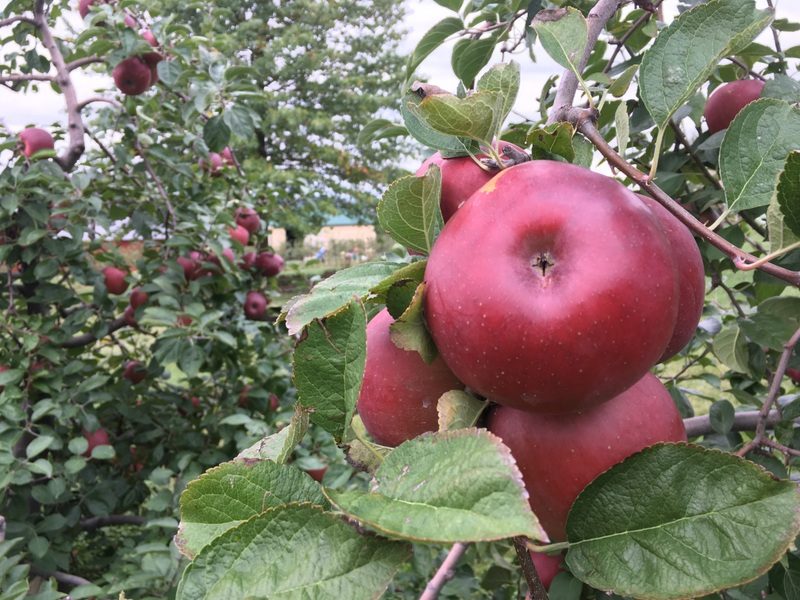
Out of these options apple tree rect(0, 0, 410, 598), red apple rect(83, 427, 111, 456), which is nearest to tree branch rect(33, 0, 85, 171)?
apple tree rect(0, 0, 410, 598)

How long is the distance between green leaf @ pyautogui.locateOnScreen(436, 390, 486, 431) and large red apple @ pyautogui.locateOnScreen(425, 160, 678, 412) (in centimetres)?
2

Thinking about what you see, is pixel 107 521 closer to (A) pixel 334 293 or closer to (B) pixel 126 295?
(B) pixel 126 295

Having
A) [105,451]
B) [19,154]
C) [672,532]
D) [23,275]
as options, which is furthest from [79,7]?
[672,532]

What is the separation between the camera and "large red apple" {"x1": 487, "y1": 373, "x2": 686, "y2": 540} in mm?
398

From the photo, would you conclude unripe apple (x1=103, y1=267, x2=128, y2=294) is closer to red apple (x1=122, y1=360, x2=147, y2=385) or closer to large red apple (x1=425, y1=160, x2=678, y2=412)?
red apple (x1=122, y1=360, x2=147, y2=385)

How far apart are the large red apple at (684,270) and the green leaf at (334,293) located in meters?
0.18

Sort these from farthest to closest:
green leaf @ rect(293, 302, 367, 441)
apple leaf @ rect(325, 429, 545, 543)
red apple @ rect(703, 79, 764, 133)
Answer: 1. red apple @ rect(703, 79, 764, 133)
2. green leaf @ rect(293, 302, 367, 441)
3. apple leaf @ rect(325, 429, 545, 543)

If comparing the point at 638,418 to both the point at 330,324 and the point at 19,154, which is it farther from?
the point at 19,154

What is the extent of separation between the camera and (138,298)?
1.91m

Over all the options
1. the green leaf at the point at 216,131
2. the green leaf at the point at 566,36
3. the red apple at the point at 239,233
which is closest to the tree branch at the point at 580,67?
the green leaf at the point at 566,36

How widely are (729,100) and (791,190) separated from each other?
1.97 feet

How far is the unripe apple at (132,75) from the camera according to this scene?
191 cm

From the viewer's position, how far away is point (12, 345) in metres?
1.67

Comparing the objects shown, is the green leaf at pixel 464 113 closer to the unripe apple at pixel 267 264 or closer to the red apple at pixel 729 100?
the red apple at pixel 729 100
